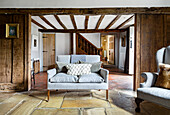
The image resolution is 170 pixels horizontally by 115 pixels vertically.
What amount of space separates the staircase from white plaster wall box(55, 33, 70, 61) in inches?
26.0

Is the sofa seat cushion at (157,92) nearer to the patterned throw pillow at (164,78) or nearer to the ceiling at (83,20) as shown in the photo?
the patterned throw pillow at (164,78)

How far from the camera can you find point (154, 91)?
226 cm

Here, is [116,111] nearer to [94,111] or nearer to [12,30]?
[94,111]

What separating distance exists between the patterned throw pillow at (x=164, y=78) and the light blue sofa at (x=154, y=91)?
98 millimetres

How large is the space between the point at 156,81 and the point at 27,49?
332 centimetres

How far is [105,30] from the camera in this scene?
24.6 feet

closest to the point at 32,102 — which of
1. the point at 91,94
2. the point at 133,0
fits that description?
the point at 91,94

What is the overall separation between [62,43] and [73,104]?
5.95 meters

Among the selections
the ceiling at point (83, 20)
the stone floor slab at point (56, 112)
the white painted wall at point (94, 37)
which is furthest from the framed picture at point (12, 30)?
the white painted wall at point (94, 37)

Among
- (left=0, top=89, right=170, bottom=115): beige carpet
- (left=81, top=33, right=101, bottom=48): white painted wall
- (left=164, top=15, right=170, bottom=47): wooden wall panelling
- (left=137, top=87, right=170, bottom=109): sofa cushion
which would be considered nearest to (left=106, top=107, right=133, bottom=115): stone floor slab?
(left=0, top=89, right=170, bottom=115): beige carpet

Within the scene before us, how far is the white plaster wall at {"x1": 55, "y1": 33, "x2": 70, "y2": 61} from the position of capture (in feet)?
27.3

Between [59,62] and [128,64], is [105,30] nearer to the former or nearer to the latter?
[128,64]

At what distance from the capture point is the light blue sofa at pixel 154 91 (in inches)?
83.1


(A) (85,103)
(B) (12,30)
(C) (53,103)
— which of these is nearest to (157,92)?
(A) (85,103)
